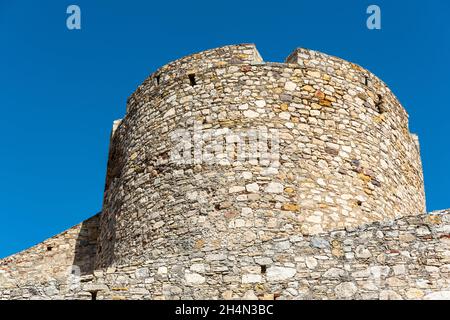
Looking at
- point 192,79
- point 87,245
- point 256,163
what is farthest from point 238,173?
point 87,245

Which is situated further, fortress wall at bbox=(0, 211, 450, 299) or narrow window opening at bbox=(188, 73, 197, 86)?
narrow window opening at bbox=(188, 73, 197, 86)

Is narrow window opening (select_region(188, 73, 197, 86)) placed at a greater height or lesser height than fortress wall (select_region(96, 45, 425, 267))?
greater

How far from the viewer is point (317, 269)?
26.7 feet

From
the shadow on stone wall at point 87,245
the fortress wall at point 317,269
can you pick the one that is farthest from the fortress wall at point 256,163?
the fortress wall at point 317,269

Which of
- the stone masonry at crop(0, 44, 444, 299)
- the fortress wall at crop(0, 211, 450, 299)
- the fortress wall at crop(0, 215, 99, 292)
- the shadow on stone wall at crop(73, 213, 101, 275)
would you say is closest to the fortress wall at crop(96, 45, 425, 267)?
the stone masonry at crop(0, 44, 444, 299)

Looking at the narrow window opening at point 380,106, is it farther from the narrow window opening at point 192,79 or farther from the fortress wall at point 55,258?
the fortress wall at point 55,258

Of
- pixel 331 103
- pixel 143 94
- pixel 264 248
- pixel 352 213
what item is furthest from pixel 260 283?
pixel 143 94

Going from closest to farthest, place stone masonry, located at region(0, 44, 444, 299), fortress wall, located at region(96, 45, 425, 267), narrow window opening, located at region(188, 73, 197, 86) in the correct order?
stone masonry, located at region(0, 44, 444, 299) → fortress wall, located at region(96, 45, 425, 267) → narrow window opening, located at region(188, 73, 197, 86)

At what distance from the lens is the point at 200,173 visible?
11258 mm

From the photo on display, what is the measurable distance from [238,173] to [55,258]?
16.3 ft

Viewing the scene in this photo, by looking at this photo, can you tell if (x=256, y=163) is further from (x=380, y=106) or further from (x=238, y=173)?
(x=380, y=106)

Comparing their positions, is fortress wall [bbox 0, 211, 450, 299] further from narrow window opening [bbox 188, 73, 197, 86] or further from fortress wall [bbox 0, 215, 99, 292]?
fortress wall [bbox 0, 215, 99, 292]

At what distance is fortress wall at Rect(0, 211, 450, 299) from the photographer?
7918 mm
